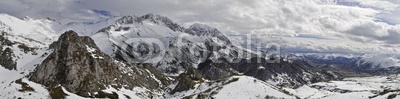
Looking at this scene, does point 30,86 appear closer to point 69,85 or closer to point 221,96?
point 221,96

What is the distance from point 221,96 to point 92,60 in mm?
81476

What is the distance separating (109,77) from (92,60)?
16787 millimetres

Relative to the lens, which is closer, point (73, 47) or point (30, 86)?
point (30, 86)

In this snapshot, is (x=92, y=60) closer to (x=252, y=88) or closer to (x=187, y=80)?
(x=187, y=80)

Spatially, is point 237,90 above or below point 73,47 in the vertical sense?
below

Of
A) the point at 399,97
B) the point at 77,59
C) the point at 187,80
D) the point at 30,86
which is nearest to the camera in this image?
the point at 30,86

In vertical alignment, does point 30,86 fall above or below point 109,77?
above

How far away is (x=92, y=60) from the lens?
186 metres

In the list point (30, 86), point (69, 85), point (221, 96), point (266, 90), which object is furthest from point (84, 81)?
point (30, 86)

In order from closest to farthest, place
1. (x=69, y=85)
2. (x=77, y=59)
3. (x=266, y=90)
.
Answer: (x=266, y=90) → (x=69, y=85) → (x=77, y=59)

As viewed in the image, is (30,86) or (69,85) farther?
(69,85)

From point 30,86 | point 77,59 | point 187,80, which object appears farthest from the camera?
point 187,80

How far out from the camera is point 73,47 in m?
182

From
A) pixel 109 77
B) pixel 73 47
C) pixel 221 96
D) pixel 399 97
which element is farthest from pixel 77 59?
pixel 399 97
